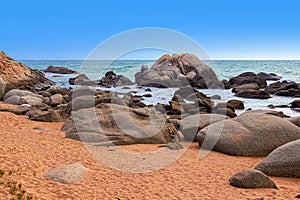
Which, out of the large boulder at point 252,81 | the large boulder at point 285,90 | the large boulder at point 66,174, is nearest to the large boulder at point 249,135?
the large boulder at point 66,174

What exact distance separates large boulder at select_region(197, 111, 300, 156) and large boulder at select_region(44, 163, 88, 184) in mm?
6267

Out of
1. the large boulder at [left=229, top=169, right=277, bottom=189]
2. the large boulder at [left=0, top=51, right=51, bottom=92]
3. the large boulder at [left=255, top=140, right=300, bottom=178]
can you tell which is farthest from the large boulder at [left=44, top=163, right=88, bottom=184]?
the large boulder at [left=0, top=51, right=51, bottom=92]

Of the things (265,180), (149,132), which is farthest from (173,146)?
(265,180)

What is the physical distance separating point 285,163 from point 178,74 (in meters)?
38.7

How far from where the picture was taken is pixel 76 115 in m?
15.0

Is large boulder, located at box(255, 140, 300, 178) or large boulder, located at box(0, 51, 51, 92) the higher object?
large boulder, located at box(0, 51, 51, 92)

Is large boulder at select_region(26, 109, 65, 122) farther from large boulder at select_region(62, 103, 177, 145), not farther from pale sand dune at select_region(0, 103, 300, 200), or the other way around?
pale sand dune at select_region(0, 103, 300, 200)

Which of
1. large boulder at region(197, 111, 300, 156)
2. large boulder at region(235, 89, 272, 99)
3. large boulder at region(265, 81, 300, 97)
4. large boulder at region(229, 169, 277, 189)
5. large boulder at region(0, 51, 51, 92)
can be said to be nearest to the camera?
large boulder at region(229, 169, 277, 189)

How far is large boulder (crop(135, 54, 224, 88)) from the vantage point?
45312 millimetres

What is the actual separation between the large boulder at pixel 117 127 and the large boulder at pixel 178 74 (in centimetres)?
2913

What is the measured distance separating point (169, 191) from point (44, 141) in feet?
20.8

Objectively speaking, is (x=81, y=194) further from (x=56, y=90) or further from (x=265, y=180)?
(x=56, y=90)

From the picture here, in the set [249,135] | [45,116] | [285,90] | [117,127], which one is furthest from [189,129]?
Result: [285,90]

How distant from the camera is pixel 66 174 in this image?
8336mm
